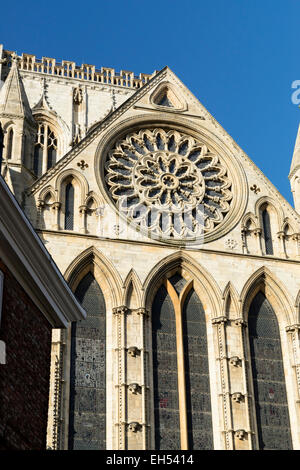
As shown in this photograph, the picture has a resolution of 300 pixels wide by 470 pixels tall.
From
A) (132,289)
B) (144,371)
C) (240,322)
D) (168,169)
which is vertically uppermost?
(168,169)

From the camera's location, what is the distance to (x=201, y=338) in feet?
66.4

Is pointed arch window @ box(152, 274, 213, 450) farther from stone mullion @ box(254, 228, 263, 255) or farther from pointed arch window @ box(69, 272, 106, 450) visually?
stone mullion @ box(254, 228, 263, 255)

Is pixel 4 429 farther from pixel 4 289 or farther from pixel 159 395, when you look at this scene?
pixel 159 395

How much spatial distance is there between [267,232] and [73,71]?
1554 cm

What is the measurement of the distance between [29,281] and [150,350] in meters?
7.60

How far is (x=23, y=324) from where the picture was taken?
12.2 m

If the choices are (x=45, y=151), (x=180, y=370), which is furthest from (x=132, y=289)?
(x=45, y=151)

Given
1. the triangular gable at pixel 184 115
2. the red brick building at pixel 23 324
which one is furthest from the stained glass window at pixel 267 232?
the red brick building at pixel 23 324

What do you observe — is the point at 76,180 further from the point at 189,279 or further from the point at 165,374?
the point at 165,374

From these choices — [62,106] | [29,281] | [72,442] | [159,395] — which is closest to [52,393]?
[72,442]

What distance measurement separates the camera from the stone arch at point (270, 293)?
20.9 meters

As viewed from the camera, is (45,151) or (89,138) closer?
(89,138)

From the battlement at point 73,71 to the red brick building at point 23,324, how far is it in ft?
73.6

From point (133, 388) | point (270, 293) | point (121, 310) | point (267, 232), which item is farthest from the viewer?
point (267, 232)
